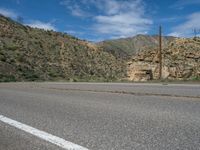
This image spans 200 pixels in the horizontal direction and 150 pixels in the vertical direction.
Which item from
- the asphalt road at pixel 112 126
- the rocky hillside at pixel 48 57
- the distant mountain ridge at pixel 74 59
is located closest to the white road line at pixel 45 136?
the asphalt road at pixel 112 126

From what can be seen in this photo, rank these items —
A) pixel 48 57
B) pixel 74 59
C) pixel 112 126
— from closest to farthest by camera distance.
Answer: pixel 112 126 → pixel 48 57 → pixel 74 59

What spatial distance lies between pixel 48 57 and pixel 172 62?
2823 centimetres

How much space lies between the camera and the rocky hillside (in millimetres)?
54281

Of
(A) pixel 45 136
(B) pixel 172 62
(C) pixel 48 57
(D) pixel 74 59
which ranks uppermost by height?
(C) pixel 48 57

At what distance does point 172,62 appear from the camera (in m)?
42.8

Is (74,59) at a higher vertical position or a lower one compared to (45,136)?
higher

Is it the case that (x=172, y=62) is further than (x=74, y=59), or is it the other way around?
(x=74, y=59)

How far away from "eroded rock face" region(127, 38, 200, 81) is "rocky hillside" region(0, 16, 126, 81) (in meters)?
10.9

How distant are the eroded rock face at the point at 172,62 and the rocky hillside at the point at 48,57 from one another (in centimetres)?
1090

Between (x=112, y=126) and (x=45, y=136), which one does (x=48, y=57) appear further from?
(x=45, y=136)

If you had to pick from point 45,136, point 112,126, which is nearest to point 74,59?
point 112,126

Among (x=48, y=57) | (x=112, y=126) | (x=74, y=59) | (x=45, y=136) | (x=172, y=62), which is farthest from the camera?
(x=74, y=59)

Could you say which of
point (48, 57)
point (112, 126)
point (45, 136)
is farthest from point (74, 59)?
point (45, 136)

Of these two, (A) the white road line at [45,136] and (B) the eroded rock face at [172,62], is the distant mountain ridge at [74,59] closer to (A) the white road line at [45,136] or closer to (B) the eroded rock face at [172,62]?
(B) the eroded rock face at [172,62]
